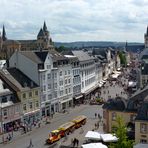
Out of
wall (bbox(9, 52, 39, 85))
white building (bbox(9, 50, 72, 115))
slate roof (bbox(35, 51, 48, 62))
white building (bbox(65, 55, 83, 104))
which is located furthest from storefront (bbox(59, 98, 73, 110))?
slate roof (bbox(35, 51, 48, 62))

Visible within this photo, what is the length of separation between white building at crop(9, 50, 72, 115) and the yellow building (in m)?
1.87

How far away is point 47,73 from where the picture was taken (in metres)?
77.7

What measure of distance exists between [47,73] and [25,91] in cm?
971

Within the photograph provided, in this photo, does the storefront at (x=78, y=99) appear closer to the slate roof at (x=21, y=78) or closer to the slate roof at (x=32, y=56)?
the slate roof at (x=32, y=56)

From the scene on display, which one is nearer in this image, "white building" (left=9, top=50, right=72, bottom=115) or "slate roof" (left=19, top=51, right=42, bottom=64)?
"white building" (left=9, top=50, right=72, bottom=115)

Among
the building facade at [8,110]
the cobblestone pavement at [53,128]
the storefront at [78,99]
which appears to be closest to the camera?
the cobblestone pavement at [53,128]

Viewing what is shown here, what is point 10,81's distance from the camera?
6812 centimetres

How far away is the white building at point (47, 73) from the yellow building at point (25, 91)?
187 centimetres

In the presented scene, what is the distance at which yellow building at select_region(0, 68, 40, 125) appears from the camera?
224 feet

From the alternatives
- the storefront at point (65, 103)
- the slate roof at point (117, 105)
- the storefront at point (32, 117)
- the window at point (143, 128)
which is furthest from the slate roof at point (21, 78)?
→ the window at point (143, 128)

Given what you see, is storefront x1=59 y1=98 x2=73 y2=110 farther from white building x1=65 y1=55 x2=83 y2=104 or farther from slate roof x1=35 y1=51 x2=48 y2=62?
slate roof x1=35 y1=51 x2=48 y2=62

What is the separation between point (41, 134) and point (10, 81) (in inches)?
508

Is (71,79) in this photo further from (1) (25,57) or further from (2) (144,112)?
(2) (144,112)

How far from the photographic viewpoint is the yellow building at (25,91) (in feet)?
224
